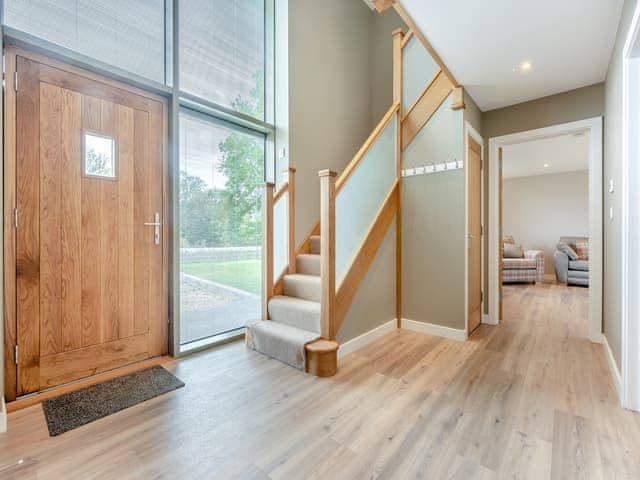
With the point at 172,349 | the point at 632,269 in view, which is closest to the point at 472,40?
the point at 632,269

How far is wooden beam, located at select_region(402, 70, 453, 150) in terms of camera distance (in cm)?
317

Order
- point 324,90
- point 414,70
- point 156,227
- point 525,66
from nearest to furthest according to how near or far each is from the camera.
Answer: point 156,227 < point 525,66 < point 414,70 < point 324,90

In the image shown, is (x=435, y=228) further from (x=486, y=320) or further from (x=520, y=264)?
(x=520, y=264)

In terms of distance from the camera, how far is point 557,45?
7.81 ft

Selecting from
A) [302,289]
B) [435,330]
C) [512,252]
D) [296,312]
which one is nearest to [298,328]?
[296,312]

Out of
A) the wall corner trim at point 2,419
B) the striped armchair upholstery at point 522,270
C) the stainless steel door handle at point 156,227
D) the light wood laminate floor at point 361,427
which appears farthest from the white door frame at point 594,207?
the wall corner trim at point 2,419

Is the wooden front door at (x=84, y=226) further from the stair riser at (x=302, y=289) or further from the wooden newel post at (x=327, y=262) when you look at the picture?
the wooden newel post at (x=327, y=262)

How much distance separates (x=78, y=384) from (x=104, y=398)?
1.04 feet

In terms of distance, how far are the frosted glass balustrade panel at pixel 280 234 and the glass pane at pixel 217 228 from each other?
0.89 ft

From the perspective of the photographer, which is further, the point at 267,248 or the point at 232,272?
the point at 232,272

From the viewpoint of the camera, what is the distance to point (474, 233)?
3.32m

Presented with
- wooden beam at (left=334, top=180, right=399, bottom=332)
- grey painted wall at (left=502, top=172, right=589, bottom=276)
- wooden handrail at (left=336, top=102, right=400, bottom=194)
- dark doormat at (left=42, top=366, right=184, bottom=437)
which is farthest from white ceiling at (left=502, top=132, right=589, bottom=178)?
dark doormat at (left=42, top=366, right=184, bottom=437)

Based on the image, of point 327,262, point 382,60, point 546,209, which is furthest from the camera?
point 546,209

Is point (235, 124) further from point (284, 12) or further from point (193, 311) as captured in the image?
point (193, 311)
